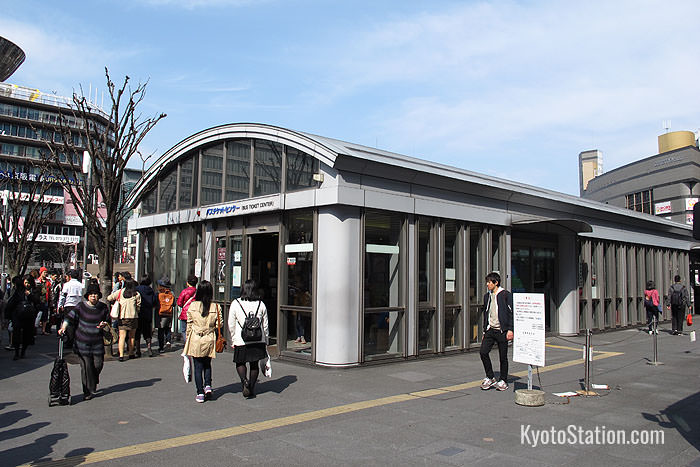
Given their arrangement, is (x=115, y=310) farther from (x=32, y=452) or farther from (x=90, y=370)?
(x=32, y=452)

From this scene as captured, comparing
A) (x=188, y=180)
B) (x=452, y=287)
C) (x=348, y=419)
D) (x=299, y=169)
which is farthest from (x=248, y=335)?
(x=188, y=180)

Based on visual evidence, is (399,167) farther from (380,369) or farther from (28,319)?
(28,319)

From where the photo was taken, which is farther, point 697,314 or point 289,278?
point 697,314

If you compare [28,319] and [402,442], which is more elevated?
[28,319]

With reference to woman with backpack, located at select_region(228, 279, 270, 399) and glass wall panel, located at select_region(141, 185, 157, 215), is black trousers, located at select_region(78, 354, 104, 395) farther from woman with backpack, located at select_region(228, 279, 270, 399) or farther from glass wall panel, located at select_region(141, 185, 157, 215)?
glass wall panel, located at select_region(141, 185, 157, 215)

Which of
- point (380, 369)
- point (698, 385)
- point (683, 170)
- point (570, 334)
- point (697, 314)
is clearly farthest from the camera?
point (683, 170)

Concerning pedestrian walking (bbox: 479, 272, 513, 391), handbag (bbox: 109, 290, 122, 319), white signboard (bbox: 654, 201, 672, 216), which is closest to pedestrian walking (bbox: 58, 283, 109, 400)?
handbag (bbox: 109, 290, 122, 319)

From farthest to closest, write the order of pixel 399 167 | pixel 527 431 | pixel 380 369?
pixel 399 167, pixel 380 369, pixel 527 431

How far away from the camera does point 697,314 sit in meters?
27.2

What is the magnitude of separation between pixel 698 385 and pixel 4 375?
475 inches

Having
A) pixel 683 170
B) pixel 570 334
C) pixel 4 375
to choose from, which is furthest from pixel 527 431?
pixel 683 170

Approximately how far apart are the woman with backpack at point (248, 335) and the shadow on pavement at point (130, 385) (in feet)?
6.53

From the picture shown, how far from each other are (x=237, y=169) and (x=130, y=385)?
6022 mm

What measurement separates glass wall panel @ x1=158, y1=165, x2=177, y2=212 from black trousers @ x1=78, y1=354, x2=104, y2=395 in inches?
323
